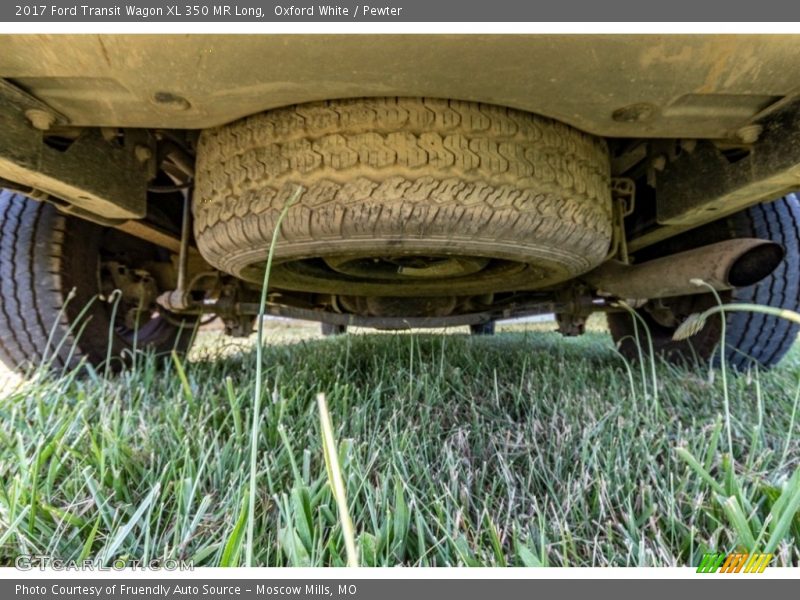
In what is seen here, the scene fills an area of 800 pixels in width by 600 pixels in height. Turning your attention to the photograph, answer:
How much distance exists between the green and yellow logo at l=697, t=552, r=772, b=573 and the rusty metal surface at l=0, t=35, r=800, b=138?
63 cm

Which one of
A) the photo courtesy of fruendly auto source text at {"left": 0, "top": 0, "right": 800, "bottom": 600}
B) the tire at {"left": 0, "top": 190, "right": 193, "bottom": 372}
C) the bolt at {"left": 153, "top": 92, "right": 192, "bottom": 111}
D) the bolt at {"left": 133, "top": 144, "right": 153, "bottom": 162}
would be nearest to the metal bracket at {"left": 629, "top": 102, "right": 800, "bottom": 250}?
the photo courtesy of fruendly auto source text at {"left": 0, "top": 0, "right": 800, "bottom": 600}

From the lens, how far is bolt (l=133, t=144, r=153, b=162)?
934 millimetres

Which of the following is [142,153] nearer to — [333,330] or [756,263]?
[756,263]

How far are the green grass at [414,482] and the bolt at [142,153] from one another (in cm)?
52

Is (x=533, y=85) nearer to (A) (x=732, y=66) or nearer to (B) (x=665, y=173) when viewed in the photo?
(A) (x=732, y=66)

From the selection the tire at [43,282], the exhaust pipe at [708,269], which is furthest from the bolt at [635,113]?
the tire at [43,282]

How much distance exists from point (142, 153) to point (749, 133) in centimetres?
122

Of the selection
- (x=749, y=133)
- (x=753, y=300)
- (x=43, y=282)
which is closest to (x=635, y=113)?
(x=749, y=133)

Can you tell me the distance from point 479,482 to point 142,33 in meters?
0.76

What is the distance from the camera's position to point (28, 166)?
713 mm

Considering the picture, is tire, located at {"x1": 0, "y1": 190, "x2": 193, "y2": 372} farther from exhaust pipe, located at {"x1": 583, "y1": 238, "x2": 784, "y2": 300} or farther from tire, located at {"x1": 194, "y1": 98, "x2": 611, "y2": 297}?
exhaust pipe, located at {"x1": 583, "y1": 238, "x2": 784, "y2": 300}

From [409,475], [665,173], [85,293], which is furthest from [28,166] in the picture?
[665,173]

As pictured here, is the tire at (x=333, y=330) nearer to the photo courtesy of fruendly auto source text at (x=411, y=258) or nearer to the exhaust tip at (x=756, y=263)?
the photo courtesy of fruendly auto source text at (x=411, y=258)

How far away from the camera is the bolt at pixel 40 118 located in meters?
0.71
